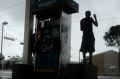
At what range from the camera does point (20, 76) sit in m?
10.4

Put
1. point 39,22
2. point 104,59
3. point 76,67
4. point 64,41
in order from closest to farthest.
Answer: point 76,67 → point 64,41 → point 39,22 → point 104,59

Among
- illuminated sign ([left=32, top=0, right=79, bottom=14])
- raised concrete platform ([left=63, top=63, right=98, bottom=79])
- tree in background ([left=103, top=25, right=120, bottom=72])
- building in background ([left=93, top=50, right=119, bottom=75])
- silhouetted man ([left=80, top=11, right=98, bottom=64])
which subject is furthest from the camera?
building in background ([left=93, top=50, right=119, bottom=75])

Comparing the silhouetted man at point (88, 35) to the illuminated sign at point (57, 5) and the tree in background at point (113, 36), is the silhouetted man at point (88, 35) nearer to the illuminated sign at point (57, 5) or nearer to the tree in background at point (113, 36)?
the illuminated sign at point (57, 5)

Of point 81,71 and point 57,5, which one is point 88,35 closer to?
point 81,71

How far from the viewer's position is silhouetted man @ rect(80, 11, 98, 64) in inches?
369

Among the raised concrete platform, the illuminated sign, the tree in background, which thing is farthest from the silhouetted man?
the tree in background

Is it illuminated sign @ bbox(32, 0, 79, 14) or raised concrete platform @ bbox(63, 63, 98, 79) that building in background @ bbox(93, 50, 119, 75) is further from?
raised concrete platform @ bbox(63, 63, 98, 79)

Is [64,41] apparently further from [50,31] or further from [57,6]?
[57,6]

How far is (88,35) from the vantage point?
9.48 metres

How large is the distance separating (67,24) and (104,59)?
6299 cm

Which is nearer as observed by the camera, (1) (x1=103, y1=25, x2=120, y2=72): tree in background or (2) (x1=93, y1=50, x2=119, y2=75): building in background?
(1) (x1=103, y1=25, x2=120, y2=72): tree in background

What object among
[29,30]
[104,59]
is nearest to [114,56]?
[104,59]

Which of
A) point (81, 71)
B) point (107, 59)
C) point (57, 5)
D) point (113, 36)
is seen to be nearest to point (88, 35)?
point (81, 71)

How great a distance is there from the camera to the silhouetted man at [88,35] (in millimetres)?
9383
